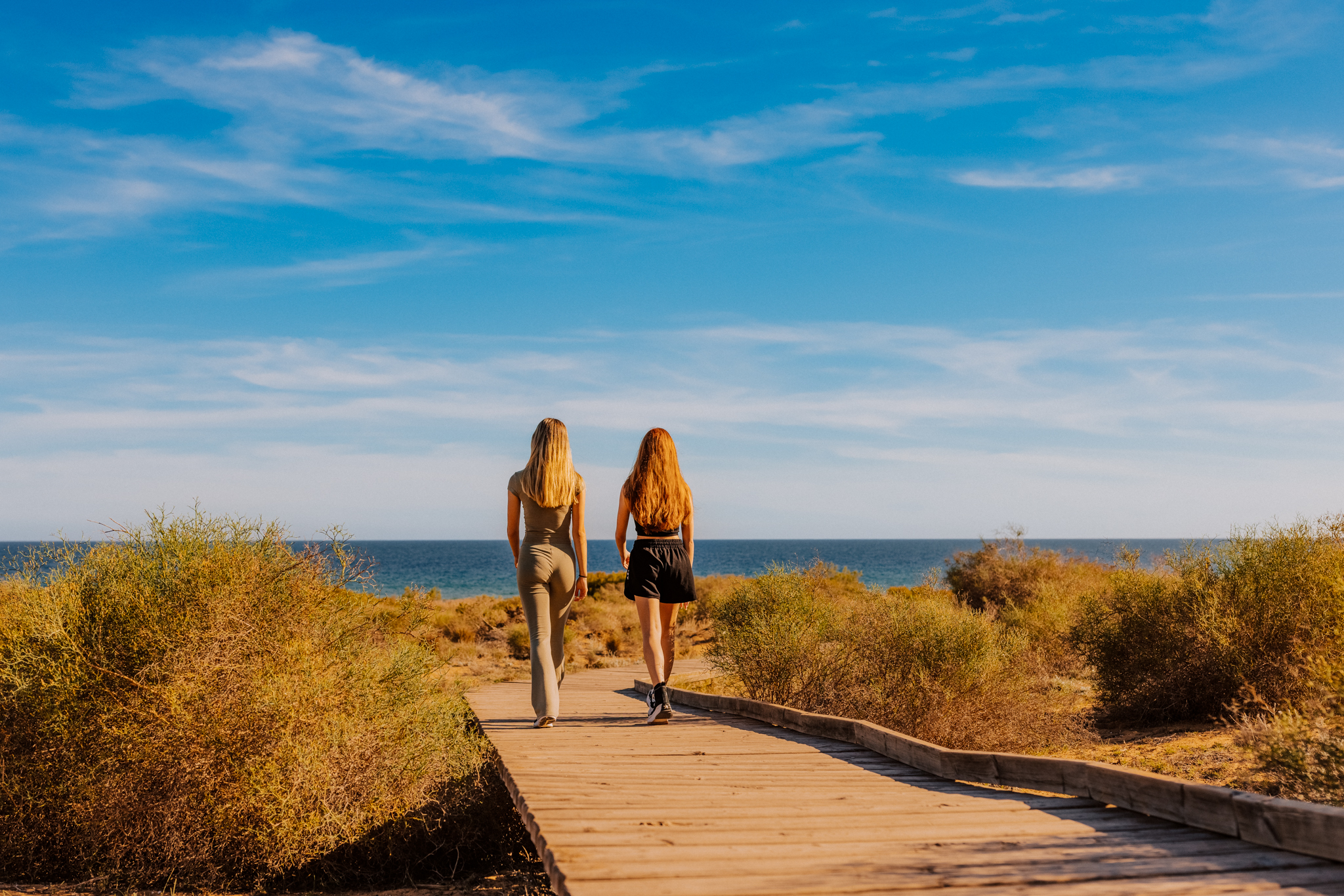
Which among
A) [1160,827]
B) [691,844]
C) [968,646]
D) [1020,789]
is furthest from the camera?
[968,646]

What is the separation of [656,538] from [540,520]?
907 mm

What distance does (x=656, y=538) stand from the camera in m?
6.66

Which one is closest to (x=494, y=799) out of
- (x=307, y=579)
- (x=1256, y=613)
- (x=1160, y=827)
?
(x=307, y=579)

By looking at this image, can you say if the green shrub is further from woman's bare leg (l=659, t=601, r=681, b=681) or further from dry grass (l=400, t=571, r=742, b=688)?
dry grass (l=400, t=571, r=742, b=688)

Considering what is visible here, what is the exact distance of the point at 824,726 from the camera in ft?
21.8

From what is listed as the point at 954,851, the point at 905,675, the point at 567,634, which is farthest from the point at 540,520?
the point at 567,634

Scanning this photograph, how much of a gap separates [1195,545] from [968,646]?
335 cm

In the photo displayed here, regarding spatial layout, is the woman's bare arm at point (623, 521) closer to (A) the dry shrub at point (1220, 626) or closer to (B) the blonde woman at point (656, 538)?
(B) the blonde woman at point (656, 538)

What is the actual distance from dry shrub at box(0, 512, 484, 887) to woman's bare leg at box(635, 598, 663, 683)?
2.06 meters

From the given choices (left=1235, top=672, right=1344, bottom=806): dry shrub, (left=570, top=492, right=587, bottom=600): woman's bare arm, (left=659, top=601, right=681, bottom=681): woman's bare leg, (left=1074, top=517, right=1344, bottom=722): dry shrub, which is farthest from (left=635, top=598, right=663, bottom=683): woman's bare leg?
(left=1074, top=517, right=1344, bottom=722): dry shrub

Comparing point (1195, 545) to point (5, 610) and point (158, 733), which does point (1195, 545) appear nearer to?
point (158, 733)

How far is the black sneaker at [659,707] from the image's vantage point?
22.9ft

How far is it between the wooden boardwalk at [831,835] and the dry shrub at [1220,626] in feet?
17.0

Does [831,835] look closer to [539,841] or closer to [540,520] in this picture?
[539,841]
